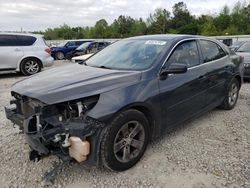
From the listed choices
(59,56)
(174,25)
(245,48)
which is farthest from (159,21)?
(245,48)

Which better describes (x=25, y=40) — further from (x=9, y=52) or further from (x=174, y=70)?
(x=174, y=70)

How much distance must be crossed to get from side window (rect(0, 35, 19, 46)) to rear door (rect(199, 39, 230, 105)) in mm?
7717

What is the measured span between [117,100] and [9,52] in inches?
320

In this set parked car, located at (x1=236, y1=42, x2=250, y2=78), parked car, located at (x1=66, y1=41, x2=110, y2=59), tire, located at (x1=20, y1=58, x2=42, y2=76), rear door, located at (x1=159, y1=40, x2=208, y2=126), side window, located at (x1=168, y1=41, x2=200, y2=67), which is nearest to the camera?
rear door, located at (x1=159, y1=40, x2=208, y2=126)

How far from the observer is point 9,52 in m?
9.84

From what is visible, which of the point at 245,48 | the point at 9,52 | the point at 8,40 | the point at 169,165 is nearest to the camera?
the point at 169,165

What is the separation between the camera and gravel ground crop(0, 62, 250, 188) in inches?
119

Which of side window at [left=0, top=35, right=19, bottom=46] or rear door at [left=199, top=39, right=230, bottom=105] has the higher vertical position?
side window at [left=0, top=35, right=19, bottom=46]

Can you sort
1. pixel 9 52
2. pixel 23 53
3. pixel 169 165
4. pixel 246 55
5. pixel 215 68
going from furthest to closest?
pixel 23 53, pixel 9 52, pixel 246 55, pixel 215 68, pixel 169 165

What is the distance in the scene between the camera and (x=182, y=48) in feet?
13.4

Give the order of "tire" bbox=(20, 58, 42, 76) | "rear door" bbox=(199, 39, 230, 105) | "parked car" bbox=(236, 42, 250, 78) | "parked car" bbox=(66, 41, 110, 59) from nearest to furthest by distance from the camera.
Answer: "rear door" bbox=(199, 39, 230, 105)
"parked car" bbox=(236, 42, 250, 78)
"tire" bbox=(20, 58, 42, 76)
"parked car" bbox=(66, 41, 110, 59)

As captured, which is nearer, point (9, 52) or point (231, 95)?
point (231, 95)

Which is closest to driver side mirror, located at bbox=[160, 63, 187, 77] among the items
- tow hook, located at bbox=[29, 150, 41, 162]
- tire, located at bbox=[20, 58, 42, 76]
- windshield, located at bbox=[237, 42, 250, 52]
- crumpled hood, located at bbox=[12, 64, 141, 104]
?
crumpled hood, located at bbox=[12, 64, 141, 104]

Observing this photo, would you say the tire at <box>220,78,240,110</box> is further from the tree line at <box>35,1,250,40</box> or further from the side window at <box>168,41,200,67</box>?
the tree line at <box>35,1,250,40</box>
